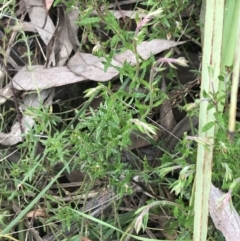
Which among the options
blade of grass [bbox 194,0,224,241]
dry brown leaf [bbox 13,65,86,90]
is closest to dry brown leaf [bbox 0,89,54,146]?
dry brown leaf [bbox 13,65,86,90]

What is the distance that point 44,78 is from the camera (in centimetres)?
138

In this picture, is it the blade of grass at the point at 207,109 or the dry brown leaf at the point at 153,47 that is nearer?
the blade of grass at the point at 207,109

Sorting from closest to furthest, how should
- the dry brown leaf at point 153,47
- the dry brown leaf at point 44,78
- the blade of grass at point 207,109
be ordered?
the blade of grass at point 207,109
the dry brown leaf at point 153,47
the dry brown leaf at point 44,78

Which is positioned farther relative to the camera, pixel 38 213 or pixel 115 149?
pixel 38 213

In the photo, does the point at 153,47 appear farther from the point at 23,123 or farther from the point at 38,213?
the point at 38,213

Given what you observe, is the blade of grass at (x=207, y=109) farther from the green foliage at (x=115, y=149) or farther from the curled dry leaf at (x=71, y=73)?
the curled dry leaf at (x=71, y=73)

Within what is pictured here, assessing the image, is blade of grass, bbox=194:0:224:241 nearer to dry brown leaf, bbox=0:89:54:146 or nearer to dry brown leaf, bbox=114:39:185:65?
dry brown leaf, bbox=114:39:185:65

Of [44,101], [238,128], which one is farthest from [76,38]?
[238,128]

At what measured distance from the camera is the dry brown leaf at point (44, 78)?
1362mm

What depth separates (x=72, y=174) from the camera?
53.3 inches

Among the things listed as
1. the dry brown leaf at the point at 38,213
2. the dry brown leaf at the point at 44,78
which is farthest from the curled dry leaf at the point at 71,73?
the dry brown leaf at the point at 38,213

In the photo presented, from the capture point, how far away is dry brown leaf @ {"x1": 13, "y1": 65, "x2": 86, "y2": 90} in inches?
53.6

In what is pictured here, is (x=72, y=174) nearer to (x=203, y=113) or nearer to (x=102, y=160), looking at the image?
(x=102, y=160)

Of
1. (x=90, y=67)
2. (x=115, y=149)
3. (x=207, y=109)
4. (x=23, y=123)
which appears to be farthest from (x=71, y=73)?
(x=207, y=109)
